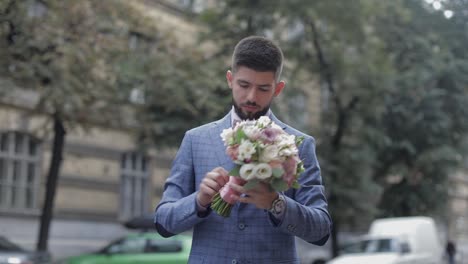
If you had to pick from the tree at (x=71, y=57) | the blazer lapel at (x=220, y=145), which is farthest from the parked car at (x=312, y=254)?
the blazer lapel at (x=220, y=145)

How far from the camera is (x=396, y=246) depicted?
16.2 metres

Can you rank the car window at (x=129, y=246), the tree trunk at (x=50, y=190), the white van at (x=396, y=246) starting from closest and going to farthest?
the tree trunk at (x=50, y=190)
the car window at (x=129, y=246)
the white van at (x=396, y=246)

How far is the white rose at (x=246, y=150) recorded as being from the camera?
2332 millimetres

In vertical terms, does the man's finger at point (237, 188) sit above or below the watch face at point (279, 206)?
above

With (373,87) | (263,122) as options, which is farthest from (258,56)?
(373,87)

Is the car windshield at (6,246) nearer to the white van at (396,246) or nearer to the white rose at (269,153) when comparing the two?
the white van at (396,246)

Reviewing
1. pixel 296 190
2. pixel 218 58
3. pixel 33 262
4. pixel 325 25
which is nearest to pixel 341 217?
pixel 325 25

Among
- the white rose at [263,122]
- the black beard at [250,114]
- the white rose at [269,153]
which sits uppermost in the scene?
the black beard at [250,114]

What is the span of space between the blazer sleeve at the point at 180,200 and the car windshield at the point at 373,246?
46.2 ft

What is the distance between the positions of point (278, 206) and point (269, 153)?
0.22m

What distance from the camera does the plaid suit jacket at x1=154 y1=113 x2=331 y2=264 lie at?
2586 mm

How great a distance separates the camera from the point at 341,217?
19.8 m

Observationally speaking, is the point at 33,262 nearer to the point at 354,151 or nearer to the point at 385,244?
the point at 385,244

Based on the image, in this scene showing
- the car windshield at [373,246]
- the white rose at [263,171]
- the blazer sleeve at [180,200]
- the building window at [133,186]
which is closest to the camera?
the white rose at [263,171]
